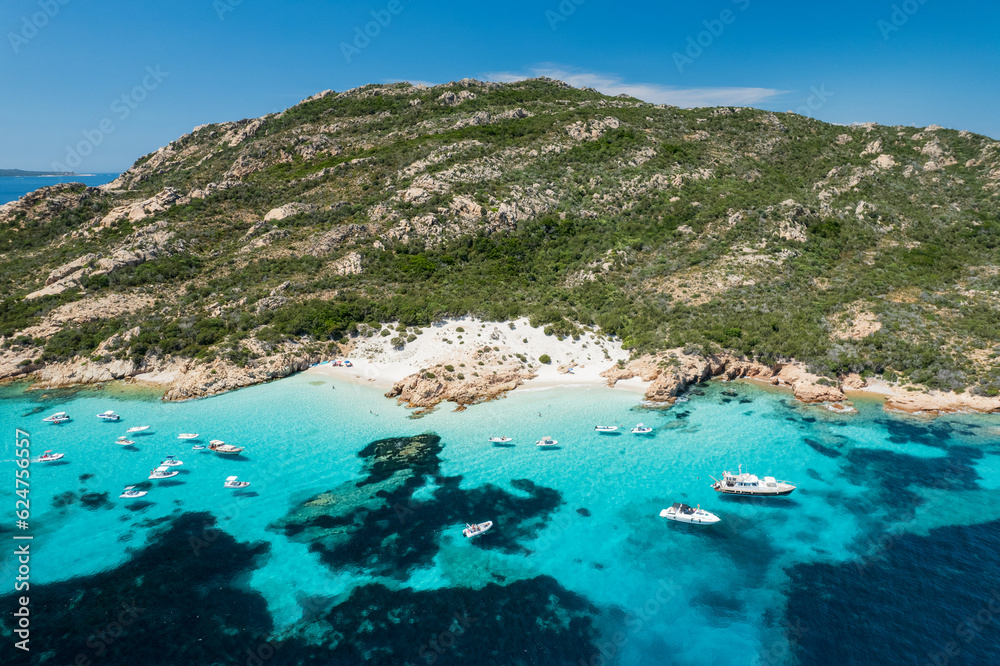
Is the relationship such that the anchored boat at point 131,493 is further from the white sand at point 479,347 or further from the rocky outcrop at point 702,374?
the rocky outcrop at point 702,374

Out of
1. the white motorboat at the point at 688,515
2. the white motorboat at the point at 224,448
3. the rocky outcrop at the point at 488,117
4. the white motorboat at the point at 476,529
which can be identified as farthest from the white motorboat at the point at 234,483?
the rocky outcrop at the point at 488,117

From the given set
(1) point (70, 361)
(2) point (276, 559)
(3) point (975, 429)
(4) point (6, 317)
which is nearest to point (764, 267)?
(3) point (975, 429)

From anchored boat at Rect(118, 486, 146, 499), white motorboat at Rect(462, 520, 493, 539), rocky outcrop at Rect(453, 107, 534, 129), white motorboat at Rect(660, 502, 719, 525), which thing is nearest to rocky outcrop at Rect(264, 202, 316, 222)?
rocky outcrop at Rect(453, 107, 534, 129)

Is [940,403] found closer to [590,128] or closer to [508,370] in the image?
[508,370]

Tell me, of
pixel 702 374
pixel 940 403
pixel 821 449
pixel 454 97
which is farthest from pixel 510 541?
pixel 454 97

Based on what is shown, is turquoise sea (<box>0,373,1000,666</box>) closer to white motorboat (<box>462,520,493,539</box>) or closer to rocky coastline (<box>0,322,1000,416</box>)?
white motorboat (<box>462,520,493,539</box>)
